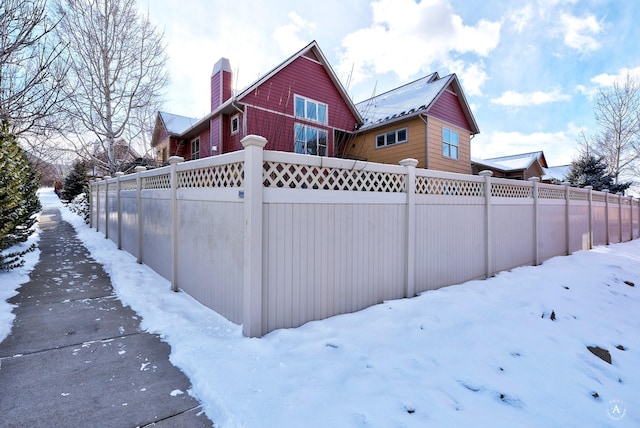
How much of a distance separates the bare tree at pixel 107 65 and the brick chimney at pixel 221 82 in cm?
224

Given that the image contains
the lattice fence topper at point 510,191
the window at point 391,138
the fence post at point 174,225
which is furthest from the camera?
the window at point 391,138

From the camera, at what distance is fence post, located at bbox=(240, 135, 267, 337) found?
277cm

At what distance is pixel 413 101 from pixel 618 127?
18.3 m

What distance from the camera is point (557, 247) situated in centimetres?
747

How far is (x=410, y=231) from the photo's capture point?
161 inches

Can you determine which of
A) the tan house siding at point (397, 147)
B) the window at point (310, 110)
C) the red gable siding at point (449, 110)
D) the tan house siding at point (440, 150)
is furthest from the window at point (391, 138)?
the window at point (310, 110)

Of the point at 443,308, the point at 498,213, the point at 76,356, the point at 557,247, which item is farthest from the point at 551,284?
the point at 76,356

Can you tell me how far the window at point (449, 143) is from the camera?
440 inches

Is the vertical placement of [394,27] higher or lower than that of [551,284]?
higher

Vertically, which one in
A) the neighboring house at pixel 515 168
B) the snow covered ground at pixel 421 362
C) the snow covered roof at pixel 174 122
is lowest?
the snow covered ground at pixel 421 362

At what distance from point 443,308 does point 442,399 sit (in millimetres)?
1792

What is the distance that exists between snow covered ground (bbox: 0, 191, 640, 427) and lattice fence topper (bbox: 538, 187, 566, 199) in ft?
10.6

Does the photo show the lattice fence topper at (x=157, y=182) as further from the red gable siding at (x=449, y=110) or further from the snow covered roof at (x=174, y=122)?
the snow covered roof at (x=174, y=122)

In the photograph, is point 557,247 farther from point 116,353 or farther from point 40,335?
point 40,335
